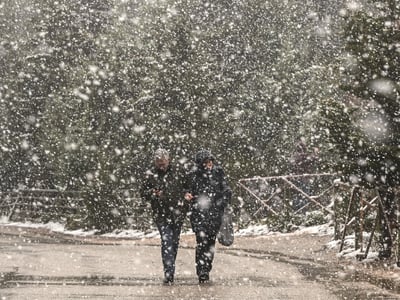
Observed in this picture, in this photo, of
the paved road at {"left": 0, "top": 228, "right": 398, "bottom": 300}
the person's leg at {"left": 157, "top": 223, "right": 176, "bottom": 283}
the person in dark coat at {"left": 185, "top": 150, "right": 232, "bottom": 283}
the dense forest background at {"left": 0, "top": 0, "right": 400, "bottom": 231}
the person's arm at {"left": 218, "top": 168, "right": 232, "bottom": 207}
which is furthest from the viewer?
the dense forest background at {"left": 0, "top": 0, "right": 400, "bottom": 231}

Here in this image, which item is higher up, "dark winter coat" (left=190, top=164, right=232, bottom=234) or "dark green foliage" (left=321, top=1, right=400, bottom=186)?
"dark green foliage" (left=321, top=1, right=400, bottom=186)

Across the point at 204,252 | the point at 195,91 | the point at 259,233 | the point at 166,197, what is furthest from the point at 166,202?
the point at 195,91

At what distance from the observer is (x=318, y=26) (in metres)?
44.4

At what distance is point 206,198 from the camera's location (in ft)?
34.8

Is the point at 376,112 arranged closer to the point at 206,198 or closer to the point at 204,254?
the point at 206,198

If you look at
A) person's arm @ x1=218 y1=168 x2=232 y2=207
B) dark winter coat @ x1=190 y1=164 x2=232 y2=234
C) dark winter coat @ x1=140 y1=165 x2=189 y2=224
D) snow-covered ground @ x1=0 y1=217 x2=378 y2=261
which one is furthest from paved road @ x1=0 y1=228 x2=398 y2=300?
snow-covered ground @ x1=0 y1=217 x2=378 y2=261

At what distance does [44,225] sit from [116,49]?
726 cm

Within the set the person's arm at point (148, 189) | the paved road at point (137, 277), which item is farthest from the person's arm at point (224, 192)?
the paved road at point (137, 277)

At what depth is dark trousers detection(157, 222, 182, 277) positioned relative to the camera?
10305 millimetres

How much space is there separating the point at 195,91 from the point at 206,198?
671 inches

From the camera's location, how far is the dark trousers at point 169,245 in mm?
10305

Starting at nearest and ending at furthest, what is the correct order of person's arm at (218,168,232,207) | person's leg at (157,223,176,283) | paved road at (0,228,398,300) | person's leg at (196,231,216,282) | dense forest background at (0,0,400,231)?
paved road at (0,228,398,300) → person's leg at (157,223,176,283) → person's leg at (196,231,216,282) → person's arm at (218,168,232,207) → dense forest background at (0,0,400,231)

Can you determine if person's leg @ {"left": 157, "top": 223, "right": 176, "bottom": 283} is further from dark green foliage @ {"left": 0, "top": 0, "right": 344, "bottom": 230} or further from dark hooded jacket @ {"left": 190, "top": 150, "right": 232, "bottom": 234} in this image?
dark green foliage @ {"left": 0, "top": 0, "right": 344, "bottom": 230}

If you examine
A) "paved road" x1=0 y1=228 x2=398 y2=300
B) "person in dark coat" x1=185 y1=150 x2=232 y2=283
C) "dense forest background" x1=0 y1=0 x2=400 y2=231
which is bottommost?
"paved road" x1=0 y1=228 x2=398 y2=300
